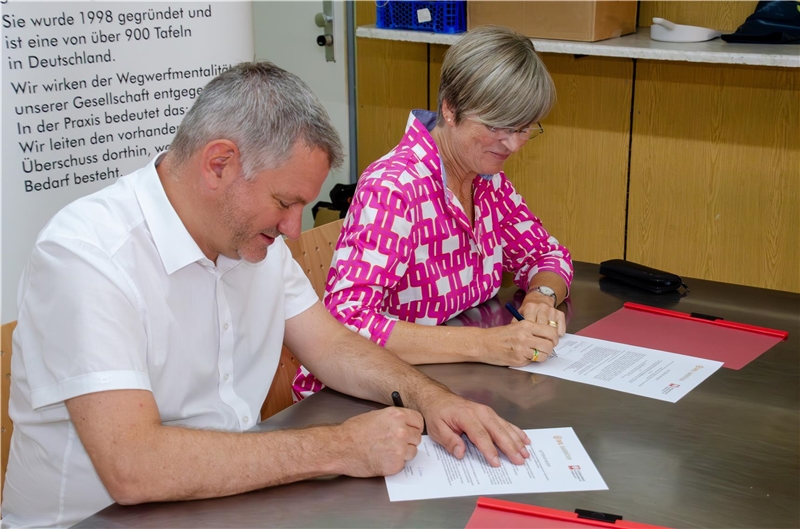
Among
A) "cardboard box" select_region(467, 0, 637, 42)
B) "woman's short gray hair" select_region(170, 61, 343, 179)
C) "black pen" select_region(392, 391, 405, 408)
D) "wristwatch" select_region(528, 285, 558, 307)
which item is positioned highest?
"cardboard box" select_region(467, 0, 637, 42)

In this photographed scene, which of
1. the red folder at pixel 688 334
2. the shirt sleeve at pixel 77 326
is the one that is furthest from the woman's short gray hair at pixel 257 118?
the red folder at pixel 688 334

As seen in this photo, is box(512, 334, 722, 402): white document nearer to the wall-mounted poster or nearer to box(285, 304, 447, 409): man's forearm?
box(285, 304, 447, 409): man's forearm

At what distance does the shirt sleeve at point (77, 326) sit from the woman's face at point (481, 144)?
0.88 m

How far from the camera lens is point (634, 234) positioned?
3.52 metres

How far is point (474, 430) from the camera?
127 centimetres

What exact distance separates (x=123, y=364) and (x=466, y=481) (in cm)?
50

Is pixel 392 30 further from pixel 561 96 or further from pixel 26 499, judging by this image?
pixel 26 499

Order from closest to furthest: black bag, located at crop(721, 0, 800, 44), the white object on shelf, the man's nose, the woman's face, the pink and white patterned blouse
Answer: the man's nose → the pink and white patterned blouse → the woman's face → black bag, located at crop(721, 0, 800, 44) → the white object on shelf

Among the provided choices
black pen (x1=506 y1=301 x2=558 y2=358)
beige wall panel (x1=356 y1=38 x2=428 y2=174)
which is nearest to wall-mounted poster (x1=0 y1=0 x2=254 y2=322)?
black pen (x1=506 y1=301 x2=558 y2=358)

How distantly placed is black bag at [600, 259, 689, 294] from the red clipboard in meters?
1.00

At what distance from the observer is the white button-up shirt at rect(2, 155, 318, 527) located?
1.14 meters

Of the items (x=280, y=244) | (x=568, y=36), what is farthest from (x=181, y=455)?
(x=568, y=36)

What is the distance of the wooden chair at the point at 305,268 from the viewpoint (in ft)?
6.01

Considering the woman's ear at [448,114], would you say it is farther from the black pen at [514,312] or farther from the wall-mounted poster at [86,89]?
the wall-mounted poster at [86,89]
